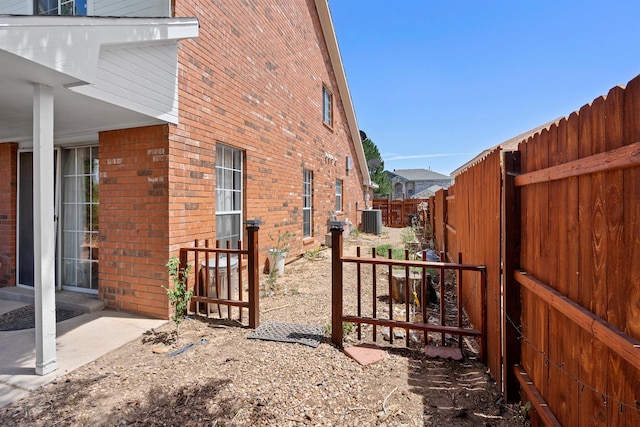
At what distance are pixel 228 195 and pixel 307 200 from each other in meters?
4.26

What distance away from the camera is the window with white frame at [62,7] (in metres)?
4.68

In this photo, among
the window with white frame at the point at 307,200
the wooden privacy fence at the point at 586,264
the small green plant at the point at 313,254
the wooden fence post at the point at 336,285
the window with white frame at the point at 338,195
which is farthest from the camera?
the window with white frame at the point at 338,195

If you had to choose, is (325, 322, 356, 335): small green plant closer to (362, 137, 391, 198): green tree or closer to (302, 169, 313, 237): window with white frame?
(302, 169, 313, 237): window with white frame

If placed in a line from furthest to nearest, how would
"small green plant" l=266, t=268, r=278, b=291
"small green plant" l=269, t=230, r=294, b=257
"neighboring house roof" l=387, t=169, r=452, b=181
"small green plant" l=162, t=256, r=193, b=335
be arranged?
"neighboring house roof" l=387, t=169, r=452, b=181 < "small green plant" l=269, t=230, r=294, b=257 < "small green plant" l=266, t=268, r=278, b=291 < "small green plant" l=162, t=256, r=193, b=335

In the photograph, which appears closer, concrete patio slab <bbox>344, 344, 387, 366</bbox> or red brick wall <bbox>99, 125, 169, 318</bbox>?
concrete patio slab <bbox>344, 344, 387, 366</bbox>

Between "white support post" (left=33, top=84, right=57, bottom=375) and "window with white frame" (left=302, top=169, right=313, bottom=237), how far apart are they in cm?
666

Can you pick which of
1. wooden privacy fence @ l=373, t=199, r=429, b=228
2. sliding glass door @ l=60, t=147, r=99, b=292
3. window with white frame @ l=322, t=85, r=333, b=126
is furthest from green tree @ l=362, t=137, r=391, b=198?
sliding glass door @ l=60, t=147, r=99, b=292

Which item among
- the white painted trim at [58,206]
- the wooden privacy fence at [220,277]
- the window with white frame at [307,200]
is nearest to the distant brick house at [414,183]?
the window with white frame at [307,200]

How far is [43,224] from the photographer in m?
2.92

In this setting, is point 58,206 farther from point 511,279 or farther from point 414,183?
point 414,183

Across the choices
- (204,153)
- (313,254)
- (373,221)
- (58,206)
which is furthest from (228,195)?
(373,221)

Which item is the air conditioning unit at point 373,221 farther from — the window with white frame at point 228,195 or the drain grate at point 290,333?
the drain grate at point 290,333

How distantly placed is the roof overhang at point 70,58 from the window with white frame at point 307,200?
567cm

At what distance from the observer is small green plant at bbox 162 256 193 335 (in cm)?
392
